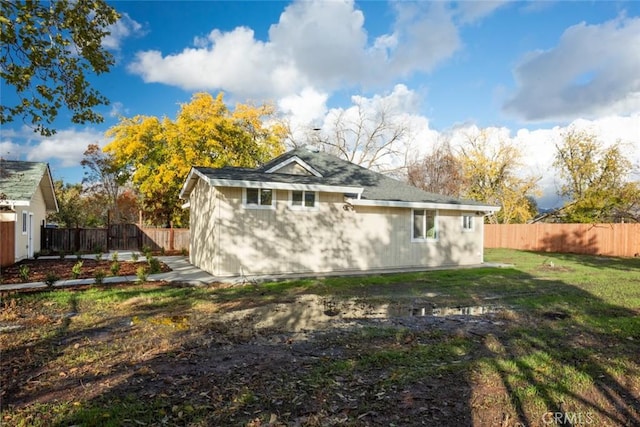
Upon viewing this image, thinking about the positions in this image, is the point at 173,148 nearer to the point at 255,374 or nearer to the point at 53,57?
the point at 53,57

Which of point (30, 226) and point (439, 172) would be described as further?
point (439, 172)

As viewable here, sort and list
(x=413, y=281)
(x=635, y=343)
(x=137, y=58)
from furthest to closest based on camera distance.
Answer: (x=137, y=58)
(x=413, y=281)
(x=635, y=343)

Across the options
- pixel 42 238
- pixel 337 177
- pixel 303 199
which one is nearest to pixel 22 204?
pixel 42 238

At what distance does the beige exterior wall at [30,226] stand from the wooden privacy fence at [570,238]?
27239 mm

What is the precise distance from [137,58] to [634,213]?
19.9 m

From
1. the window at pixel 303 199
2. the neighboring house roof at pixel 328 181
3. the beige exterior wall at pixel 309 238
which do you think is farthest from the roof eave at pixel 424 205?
the window at pixel 303 199

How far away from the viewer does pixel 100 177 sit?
1432 inches

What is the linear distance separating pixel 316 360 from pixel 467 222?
542 inches

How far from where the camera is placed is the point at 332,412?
3443 mm

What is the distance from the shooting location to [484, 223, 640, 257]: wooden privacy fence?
880 inches

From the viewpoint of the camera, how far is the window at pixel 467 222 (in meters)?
16.8

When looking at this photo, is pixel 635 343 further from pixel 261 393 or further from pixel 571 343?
pixel 261 393

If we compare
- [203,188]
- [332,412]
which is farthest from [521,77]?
[332,412]

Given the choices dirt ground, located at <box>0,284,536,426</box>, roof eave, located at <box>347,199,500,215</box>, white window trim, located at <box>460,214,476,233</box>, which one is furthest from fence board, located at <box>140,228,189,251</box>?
dirt ground, located at <box>0,284,536,426</box>
